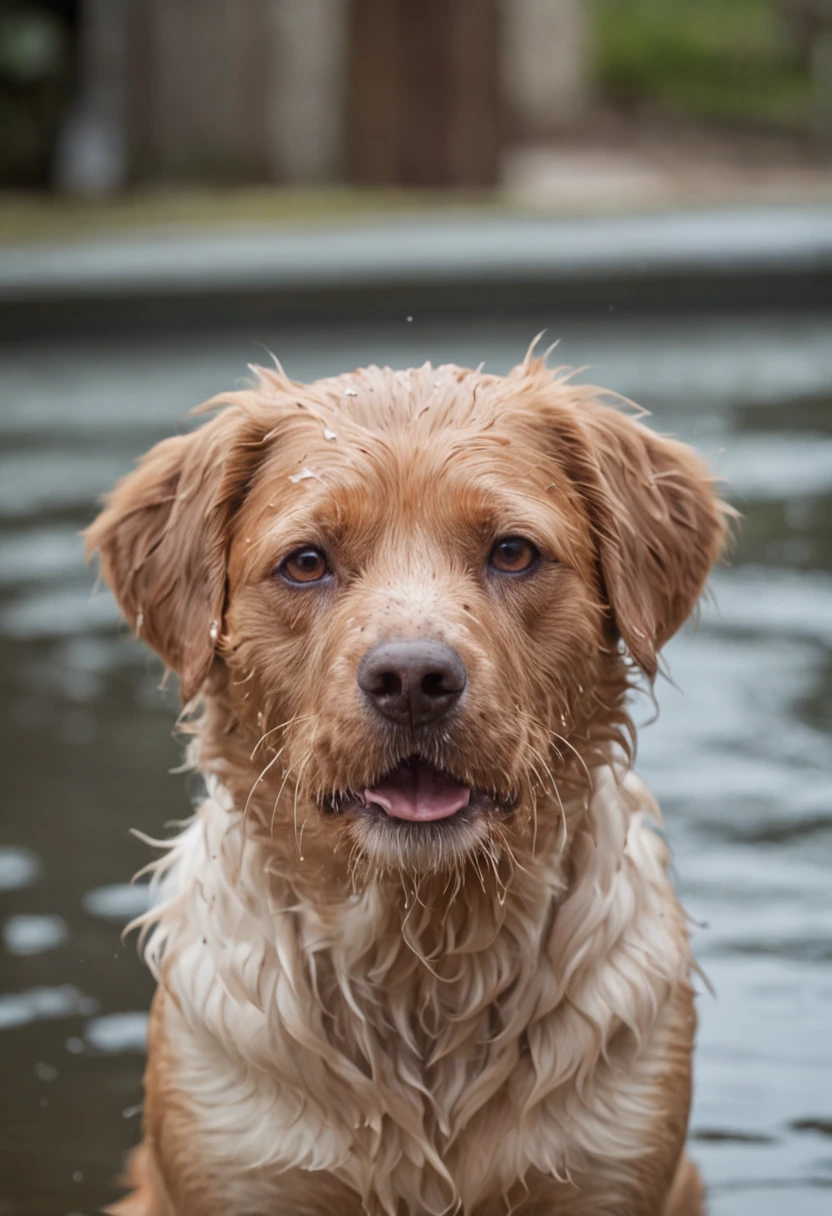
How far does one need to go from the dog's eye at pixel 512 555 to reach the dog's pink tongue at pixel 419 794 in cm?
44

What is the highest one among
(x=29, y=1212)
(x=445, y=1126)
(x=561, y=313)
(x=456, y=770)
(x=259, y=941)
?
(x=456, y=770)

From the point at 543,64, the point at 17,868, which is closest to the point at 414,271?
the point at 17,868

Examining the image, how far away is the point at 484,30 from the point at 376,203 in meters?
1.81

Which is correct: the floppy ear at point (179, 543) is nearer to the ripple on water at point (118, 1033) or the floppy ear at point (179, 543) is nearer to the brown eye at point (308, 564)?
the brown eye at point (308, 564)

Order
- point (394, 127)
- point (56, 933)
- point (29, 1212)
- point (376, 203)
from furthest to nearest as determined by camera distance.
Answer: point (394, 127) → point (376, 203) → point (56, 933) → point (29, 1212)

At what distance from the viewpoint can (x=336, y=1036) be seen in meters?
3.99

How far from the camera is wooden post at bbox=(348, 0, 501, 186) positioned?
1493 centimetres

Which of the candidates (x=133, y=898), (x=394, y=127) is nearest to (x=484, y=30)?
(x=394, y=127)

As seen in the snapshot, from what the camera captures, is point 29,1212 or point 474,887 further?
point 29,1212

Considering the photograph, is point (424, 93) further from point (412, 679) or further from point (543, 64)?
point (412, 679)

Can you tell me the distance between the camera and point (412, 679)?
3.38 metres

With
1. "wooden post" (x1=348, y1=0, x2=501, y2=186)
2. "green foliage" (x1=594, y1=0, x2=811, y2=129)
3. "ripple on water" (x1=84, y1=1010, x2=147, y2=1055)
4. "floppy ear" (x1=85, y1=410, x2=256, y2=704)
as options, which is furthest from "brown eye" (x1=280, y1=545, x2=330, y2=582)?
"green foliage" (x1=594, y1=0, x2=811, y2=129)

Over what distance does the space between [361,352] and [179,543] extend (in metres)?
8.49

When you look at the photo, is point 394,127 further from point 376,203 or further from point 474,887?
point 474,887
